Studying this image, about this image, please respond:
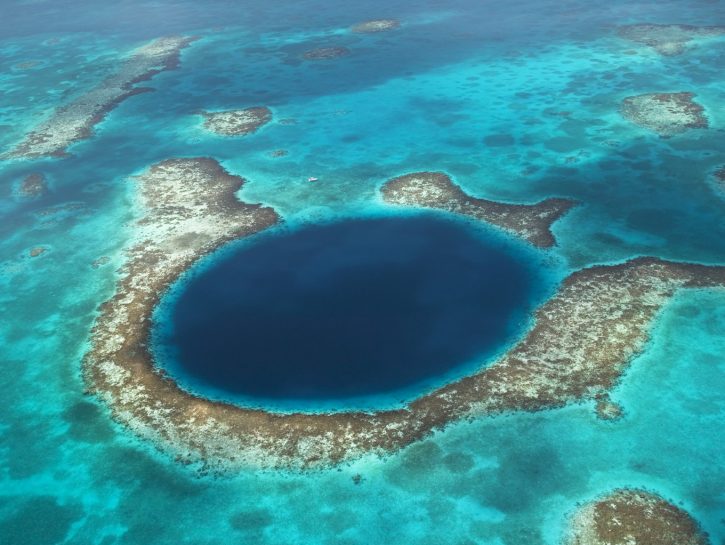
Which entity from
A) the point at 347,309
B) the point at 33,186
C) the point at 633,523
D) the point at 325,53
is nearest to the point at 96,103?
the point at 33,186

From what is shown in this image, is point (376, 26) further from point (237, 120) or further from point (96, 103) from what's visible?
point (96, 103)

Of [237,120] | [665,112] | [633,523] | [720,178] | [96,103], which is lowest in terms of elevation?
[633,523]

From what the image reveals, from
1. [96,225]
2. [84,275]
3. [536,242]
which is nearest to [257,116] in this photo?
[96,225]

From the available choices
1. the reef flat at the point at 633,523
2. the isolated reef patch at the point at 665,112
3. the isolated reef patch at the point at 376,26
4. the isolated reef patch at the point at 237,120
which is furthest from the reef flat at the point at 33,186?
the isolated reef patch at the point at 665,112

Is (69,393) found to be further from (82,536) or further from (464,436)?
(464,436)

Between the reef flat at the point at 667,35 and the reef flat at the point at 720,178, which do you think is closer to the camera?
the reef flat at the point at 720,178

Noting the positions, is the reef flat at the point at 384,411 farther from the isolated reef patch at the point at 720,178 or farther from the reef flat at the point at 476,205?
the isolated reef patch at the point at 720,178

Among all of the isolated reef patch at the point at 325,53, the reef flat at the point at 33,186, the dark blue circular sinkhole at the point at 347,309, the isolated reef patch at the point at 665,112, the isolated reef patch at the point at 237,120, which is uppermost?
the isolated reef patch at the point at 325,53
